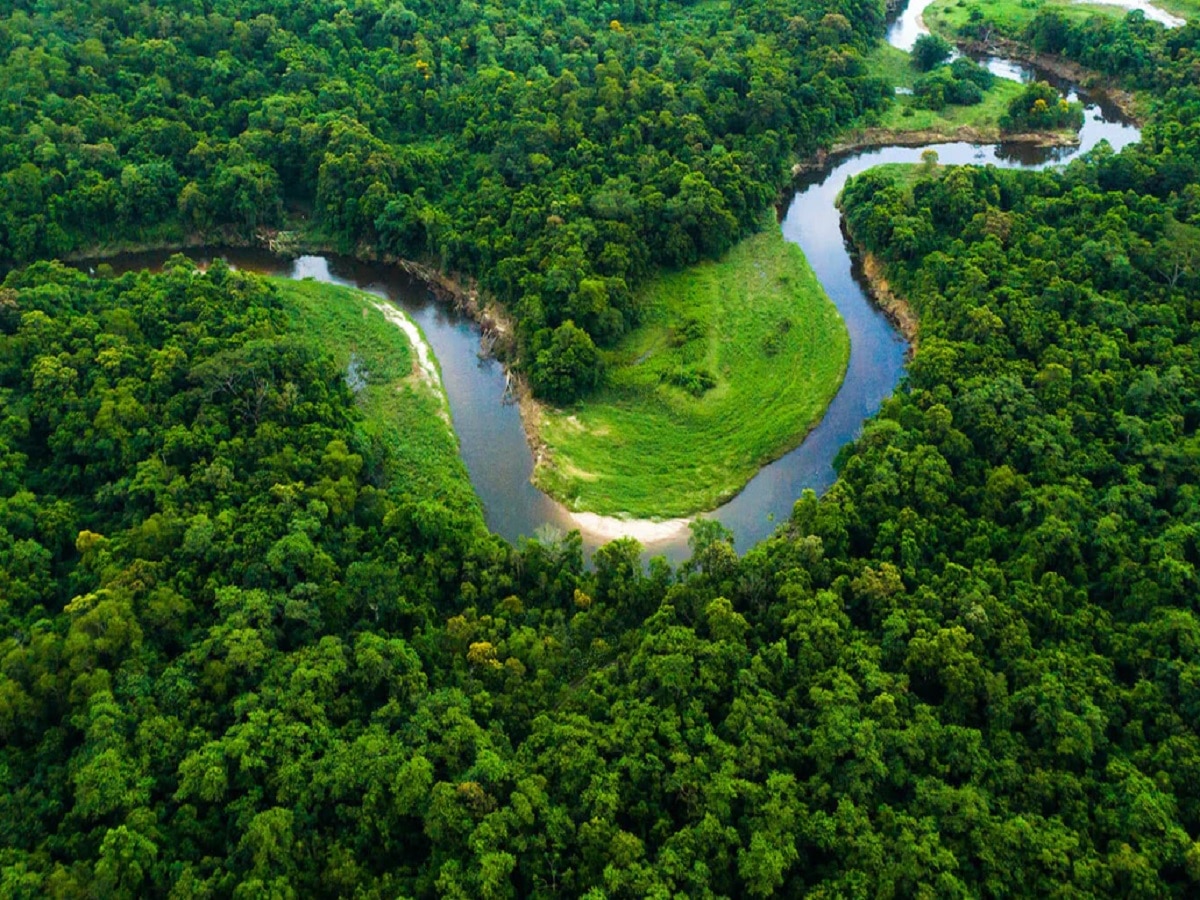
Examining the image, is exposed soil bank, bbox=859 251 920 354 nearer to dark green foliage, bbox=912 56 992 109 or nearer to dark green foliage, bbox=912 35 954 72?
dark green foliage, bbox=912 56 992 109

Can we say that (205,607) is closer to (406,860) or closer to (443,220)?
(406,860)

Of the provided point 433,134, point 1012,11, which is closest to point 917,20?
point 1012,11

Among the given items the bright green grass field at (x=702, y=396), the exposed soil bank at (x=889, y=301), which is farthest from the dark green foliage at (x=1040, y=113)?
the bright green grass field at (x=702, y=396)

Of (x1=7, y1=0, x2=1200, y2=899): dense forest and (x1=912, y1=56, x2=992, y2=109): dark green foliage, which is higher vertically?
(x1=912, y1=56, x2=992, y2=109): dark green foliage

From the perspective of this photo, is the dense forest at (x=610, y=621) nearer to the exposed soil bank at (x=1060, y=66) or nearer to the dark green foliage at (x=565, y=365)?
the dark green foliage at (x=565, y=365)

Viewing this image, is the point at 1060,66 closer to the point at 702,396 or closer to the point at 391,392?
the point at 702,396

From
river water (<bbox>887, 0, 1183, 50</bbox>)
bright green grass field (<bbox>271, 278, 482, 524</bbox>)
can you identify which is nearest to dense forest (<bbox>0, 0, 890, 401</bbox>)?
bright green grass field (<bbox>271, 278, 482, 524</bbox>)
